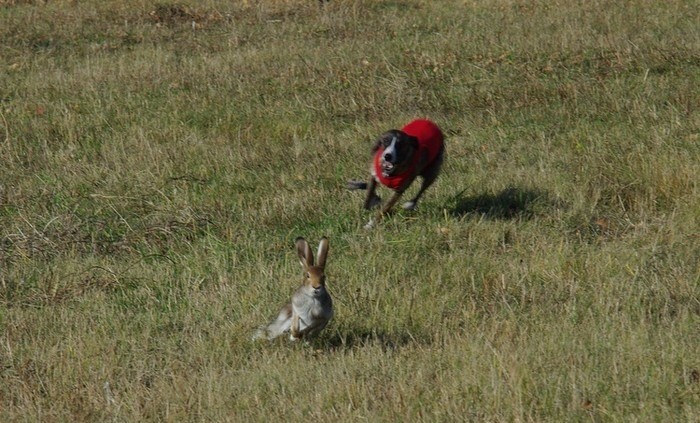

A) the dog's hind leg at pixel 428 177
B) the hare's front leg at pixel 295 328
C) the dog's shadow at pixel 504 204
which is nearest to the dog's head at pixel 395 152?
the dog's hind leg at pixel 428 177

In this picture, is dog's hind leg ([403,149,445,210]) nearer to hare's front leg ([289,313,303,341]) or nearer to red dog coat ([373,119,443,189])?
red dog coat ([373,119,443,189])

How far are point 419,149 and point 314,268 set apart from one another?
311cm

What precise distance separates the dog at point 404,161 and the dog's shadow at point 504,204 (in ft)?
1.17

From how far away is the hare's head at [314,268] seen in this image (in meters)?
5.55

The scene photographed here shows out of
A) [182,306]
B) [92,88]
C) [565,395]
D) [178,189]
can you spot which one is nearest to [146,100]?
[92,88]

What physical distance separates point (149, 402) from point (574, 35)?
10.6m

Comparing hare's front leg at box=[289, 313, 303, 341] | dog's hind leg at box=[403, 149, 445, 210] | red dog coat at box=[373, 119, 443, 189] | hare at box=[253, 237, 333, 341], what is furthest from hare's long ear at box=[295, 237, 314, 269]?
dog's hind leg at box=[403, 149, 445, 210]

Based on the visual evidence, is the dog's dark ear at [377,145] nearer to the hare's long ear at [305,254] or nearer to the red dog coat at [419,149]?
the red dog coat at [419,149]

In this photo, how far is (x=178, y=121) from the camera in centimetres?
1146

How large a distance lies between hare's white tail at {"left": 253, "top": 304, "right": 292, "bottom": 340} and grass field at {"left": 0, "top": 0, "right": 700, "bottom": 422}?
0.06 metres

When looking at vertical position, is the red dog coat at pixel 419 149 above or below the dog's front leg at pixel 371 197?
above

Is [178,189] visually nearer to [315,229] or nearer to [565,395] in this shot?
[315,229]

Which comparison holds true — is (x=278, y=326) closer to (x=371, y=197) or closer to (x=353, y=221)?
(x=353, y=221)

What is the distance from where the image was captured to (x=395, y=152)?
8.27 metres
